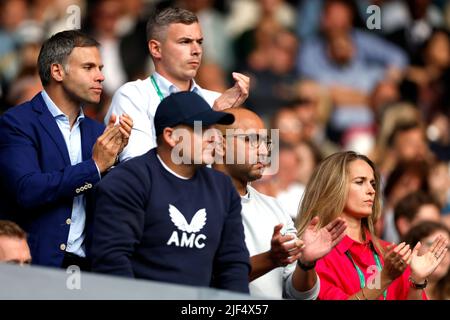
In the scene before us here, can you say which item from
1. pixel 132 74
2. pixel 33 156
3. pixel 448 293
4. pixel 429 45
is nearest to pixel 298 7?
pixel 429 45

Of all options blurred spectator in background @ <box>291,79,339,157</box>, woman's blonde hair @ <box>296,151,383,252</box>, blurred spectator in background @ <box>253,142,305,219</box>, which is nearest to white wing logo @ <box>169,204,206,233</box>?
woman's blonde hair @ <box>296,151,383,252</box>

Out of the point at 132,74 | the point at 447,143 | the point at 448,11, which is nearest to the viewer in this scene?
the point at 132,74

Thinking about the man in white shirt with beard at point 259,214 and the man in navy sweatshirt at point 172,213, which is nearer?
the man in navy sweatshirt at point 172,213

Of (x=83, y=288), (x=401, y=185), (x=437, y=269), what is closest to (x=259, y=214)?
(x=83, y=288)

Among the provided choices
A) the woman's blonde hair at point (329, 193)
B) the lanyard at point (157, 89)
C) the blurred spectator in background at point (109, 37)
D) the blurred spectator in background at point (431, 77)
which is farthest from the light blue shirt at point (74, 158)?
the blurred spectator in background at point (431, 77)

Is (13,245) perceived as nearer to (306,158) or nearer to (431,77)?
(306,158)

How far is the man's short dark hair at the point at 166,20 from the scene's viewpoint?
698 centimetres

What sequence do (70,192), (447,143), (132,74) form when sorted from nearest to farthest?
(70,192) → (132,74) → (447,143)

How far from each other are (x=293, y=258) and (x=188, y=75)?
117cm

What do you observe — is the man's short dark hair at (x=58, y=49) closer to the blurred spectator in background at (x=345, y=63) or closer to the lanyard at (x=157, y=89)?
the lanyard at (x=157, y=89)

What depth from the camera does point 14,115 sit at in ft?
20.8

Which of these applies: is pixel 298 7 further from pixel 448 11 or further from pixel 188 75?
pixel 188 75

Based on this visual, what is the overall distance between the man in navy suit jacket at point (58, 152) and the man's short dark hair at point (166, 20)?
50 cm

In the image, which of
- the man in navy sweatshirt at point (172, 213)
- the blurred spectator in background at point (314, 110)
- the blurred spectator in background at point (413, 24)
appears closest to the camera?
the man in navy sweatshirt at point (172, 213)
